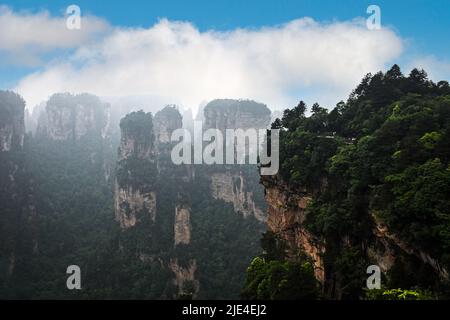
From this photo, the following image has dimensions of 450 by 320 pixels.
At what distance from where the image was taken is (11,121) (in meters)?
81.6

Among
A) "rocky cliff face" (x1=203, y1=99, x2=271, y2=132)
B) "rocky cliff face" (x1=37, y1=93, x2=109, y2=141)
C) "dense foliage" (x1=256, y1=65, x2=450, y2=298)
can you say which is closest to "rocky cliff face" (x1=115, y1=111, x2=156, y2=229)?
"rocky cliff face" (x1=203, y1=99, x2=271, y2=132)

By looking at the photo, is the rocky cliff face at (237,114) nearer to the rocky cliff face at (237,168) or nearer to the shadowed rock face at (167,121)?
the rocky cliff face at (237,168)

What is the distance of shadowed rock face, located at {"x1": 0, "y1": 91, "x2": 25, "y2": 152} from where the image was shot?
79562mm

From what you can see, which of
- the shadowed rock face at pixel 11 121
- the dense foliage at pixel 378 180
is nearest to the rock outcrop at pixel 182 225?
the dense foliage at pixel 378 180

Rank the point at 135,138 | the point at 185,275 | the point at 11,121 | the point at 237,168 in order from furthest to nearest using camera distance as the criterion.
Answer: the point at 237,168, the point at 11,121, the point at 135,138, the point at 185,275

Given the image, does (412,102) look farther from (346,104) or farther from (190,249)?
(190,249)

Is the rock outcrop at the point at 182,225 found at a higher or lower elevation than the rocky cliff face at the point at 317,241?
lower

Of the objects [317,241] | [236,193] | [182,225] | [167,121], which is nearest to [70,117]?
[167,121]

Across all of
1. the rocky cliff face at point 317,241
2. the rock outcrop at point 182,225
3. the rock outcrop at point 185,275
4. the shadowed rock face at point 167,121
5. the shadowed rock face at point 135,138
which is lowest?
the rock outcrop at point 185,275

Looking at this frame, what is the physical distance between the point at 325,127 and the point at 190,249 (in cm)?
3849

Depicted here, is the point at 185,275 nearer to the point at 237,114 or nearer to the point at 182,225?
the point at 182,225

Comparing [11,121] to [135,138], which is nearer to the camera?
[135,138]

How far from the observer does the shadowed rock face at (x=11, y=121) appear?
7956 centimetres

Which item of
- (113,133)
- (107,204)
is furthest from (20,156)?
(113,133)
